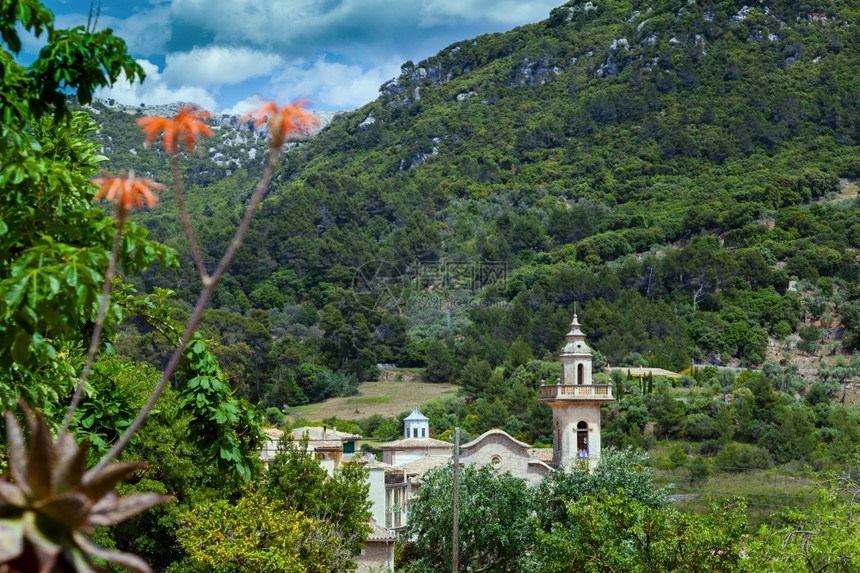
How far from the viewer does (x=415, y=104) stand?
148125mm

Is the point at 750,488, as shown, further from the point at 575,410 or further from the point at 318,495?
the point at 318,495

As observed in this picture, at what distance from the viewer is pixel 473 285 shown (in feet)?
331

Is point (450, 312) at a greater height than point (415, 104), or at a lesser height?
lesser

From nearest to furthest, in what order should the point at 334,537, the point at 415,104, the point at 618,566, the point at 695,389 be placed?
the point at 618,566 < the point at 334,537 < the point at 695,389 < the point at 415,104

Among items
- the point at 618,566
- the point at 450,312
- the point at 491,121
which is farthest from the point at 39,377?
the point at 491,121

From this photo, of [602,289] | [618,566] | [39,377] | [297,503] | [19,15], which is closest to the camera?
[19,15]

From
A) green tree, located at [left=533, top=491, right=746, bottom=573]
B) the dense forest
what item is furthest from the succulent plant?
green tree, located at [left=533, top=491, right=746, bottom=573]

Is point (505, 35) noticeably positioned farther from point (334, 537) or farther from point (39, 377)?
point (39, 377)

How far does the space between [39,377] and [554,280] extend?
81.9 meters

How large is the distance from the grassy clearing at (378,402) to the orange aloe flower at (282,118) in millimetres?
66005

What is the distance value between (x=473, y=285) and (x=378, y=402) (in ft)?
91.7

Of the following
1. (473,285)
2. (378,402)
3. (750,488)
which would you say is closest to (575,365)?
(750,488)

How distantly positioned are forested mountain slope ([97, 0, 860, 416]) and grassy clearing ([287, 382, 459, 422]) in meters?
2.51

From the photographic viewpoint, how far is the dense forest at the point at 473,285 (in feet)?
17.7
